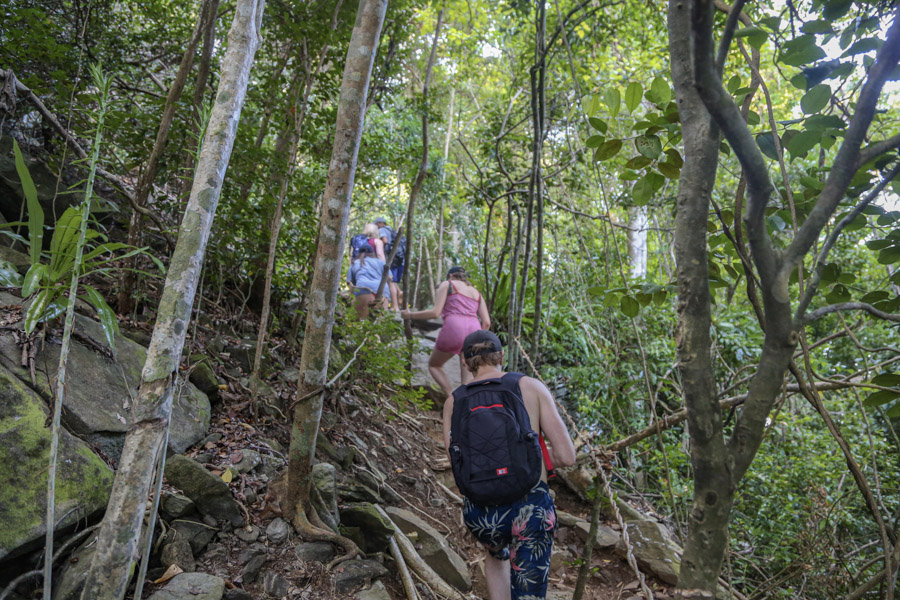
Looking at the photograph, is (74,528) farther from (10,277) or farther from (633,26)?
(633,26)

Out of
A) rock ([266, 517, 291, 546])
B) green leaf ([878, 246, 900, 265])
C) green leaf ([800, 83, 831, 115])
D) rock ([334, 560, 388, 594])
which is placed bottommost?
rock ([334, 560, 388, 594])

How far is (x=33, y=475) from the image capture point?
2.43 metres

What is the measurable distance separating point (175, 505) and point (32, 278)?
4.90 feet

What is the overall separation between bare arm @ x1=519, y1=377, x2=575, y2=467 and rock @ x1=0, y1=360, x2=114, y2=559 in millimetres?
2260

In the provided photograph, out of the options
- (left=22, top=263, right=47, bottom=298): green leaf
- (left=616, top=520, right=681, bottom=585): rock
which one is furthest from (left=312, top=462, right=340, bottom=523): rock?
(left=616, top=520, right=681, bottom=585): rock

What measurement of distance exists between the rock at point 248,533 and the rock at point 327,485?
0.48 metres

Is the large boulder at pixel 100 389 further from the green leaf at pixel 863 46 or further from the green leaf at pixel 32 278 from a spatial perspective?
the green leaf at pixel 863 46

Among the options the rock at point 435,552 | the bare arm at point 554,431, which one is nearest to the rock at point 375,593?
the rock at point 435,552

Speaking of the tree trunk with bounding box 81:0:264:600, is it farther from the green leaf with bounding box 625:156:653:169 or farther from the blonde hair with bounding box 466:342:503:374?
the green leaf with bounding box 625:156:653:169

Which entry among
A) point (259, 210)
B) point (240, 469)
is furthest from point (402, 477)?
point (259, 210)

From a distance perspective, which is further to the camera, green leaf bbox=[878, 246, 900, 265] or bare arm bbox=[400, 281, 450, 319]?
bare arm bbox=[400, 281, 450, 319]

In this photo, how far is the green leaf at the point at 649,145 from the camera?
5.96 ft

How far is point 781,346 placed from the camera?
1089 millimetres

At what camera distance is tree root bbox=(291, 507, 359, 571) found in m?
3.21
